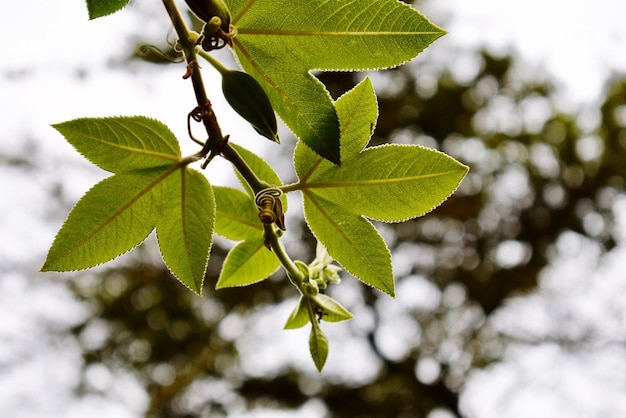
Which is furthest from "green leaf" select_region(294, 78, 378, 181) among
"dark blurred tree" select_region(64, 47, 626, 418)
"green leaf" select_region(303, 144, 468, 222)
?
"dark blurred tree" select_region(64, 47, 626, 418)

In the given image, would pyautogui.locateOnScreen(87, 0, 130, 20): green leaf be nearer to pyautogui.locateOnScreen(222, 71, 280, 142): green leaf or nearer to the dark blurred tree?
pyautogui.locateOnScreen(222, 71, 280, 142): green leaf

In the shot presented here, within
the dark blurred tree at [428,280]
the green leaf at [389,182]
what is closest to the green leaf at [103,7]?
the green leaf at [389,182]

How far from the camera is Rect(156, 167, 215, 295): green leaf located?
30 cm

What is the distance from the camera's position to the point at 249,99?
258 mm

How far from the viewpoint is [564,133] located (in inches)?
173

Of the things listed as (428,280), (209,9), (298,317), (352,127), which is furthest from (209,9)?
(428,280)

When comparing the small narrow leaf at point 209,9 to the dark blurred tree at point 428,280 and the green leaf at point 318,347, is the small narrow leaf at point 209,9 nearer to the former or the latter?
the green leaf at point 318,347

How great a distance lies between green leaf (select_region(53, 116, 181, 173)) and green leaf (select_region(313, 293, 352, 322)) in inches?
5.3

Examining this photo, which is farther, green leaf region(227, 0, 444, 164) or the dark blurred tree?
the dark blurred tree

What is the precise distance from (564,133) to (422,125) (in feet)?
3.60

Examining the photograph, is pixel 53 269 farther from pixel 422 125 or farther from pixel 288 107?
pixel 422 125

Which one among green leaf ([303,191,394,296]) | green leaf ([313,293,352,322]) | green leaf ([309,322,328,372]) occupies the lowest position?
green leaf ([309,322,328,372])

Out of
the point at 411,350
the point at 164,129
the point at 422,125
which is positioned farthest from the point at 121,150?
the point at 411,350

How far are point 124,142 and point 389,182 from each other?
0.15 m
